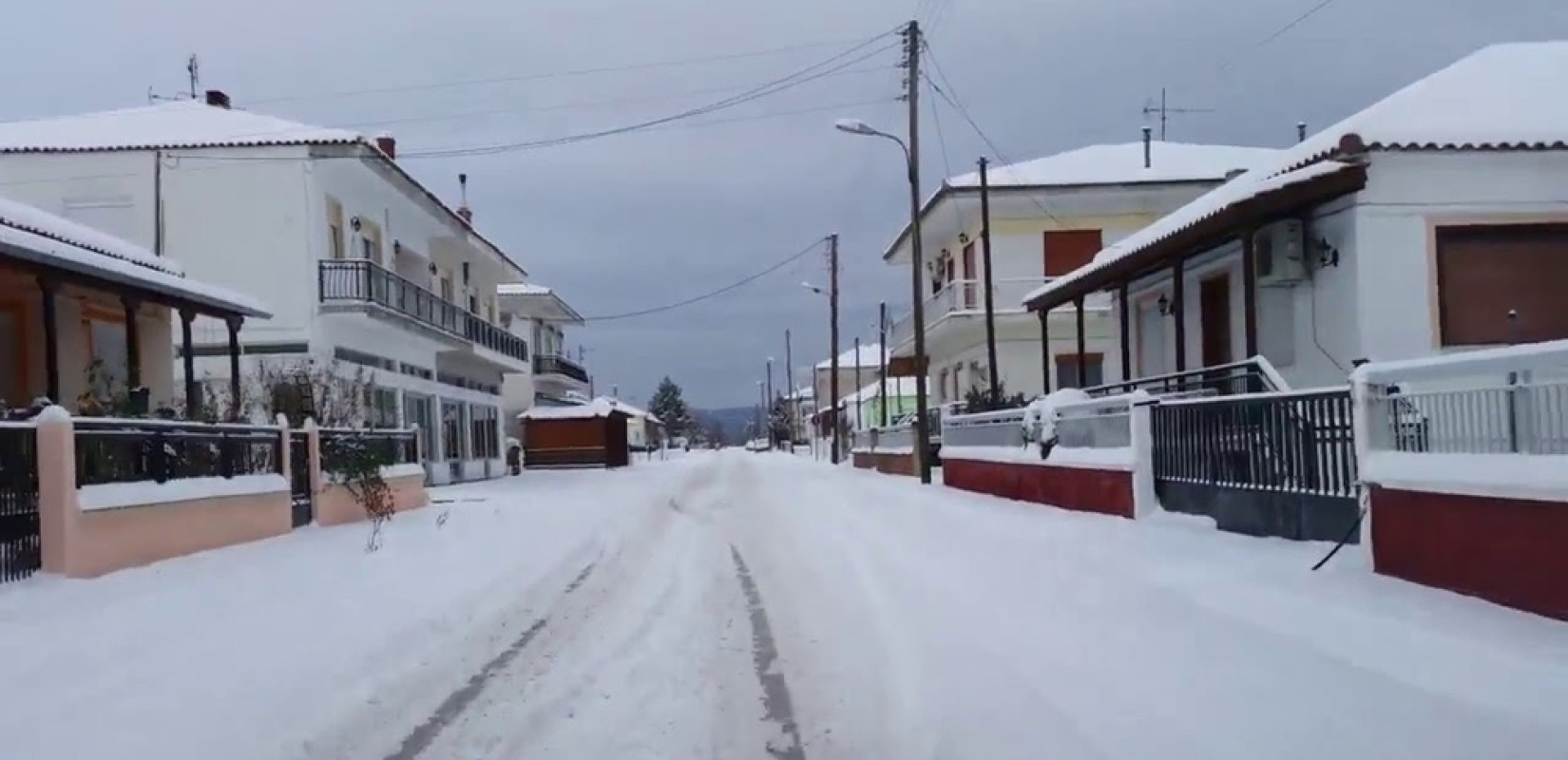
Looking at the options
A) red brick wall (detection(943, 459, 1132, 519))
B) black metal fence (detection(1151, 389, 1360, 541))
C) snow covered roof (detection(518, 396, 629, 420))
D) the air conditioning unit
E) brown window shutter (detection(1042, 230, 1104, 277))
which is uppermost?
brown window shutter (detection(1042, 230, 1104, 277))

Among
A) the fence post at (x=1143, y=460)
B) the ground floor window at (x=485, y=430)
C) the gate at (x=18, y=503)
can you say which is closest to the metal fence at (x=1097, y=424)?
the fence post at (x=1143, y=460)

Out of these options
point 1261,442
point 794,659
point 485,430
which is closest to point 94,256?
point 794,659

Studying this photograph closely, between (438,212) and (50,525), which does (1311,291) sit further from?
(438,212)

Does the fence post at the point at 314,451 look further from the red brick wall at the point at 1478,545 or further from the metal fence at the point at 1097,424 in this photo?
the red brick wall at the point at 1478,545

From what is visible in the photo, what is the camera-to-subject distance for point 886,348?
56812mm

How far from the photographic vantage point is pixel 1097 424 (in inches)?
661

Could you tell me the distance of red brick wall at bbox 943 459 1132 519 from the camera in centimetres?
1572

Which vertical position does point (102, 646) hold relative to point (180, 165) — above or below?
below

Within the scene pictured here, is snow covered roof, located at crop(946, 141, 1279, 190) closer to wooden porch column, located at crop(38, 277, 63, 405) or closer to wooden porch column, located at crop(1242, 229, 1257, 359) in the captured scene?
wooden porch column, located at crop(1242, 229, 1257, 359)

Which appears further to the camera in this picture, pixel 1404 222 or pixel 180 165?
pixel 180 165

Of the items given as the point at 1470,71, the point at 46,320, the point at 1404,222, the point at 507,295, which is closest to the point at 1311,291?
the point at 1404,222

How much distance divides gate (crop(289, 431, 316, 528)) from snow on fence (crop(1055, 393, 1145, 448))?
10.3 meters

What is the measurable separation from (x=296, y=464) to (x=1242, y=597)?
43.7ft

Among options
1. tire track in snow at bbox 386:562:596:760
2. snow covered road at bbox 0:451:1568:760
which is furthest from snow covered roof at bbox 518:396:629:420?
tire track in snow at bbox 386:562:596:760
